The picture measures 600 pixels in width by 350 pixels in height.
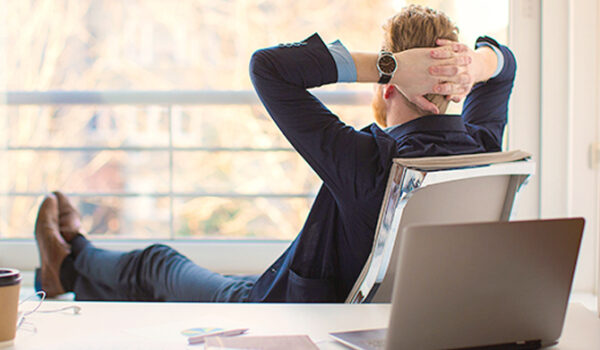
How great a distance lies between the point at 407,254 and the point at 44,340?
47 centimetres

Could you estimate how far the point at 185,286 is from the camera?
1.67 metres

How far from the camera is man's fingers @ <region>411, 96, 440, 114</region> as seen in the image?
123cm

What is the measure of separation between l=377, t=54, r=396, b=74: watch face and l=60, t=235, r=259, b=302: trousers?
2.19 feet

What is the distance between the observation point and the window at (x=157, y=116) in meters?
4.70

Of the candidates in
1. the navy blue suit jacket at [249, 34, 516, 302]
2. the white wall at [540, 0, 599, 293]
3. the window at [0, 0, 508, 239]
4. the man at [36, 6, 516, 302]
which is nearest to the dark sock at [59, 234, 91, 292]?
the man at [36, 6, 516, 302]

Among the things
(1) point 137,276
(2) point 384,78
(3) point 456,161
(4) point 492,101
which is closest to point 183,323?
(3) point 456,161

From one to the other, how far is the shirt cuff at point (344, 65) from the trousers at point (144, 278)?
0.62m

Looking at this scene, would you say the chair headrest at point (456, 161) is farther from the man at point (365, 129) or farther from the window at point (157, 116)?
the window at point (157, 116)

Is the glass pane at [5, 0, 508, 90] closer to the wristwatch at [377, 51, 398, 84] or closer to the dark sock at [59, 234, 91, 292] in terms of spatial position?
the dark sock at [59, 234, 91, 292]

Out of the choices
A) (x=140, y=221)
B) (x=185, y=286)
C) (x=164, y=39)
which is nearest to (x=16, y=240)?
(x=185, y=286)

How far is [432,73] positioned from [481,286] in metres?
0.64

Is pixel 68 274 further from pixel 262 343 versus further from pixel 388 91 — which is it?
pixel 262 343

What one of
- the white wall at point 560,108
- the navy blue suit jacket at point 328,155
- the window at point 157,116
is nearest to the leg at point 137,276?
the navy blue suit jacket at point 328,155

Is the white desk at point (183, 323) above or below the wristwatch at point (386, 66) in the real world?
below
